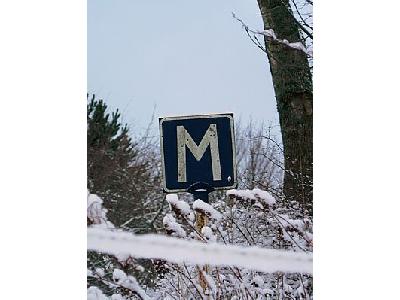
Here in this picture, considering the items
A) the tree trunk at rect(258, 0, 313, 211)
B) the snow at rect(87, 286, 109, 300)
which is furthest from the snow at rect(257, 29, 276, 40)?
the snow at rect(87, 286, 109, 300)

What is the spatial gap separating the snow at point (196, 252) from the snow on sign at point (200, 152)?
A: 251 millimetres

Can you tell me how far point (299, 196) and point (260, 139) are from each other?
292 millimetres

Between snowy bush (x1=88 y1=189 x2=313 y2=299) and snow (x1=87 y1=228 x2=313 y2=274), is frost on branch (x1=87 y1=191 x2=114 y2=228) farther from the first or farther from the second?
snowy bush (x1=88 y1=189 x2=313 y2=299)

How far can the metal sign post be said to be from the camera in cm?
313

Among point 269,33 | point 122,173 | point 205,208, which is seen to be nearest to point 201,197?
point 205,208

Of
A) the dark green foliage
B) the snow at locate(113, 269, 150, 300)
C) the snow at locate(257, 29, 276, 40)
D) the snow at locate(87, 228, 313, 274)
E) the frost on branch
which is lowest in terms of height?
the snow at locate(113, 269, 150, 300)

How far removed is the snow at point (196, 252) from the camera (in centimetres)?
311

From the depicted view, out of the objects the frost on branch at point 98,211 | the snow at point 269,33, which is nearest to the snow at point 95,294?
the frost on branch at point 98,211

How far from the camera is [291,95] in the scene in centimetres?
311

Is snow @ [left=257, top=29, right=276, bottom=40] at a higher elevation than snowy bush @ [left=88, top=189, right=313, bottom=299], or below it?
higher

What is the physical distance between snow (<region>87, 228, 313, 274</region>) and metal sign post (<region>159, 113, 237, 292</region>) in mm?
72
